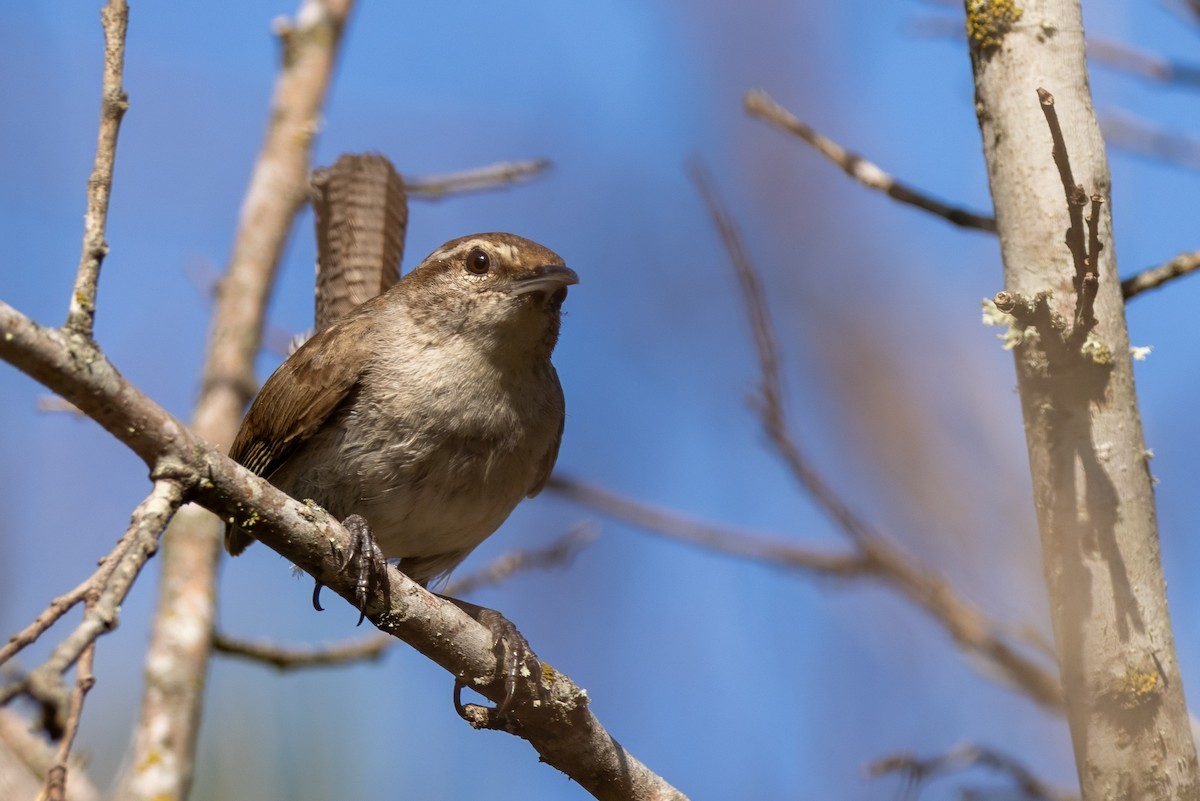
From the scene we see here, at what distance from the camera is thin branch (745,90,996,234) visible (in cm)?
294

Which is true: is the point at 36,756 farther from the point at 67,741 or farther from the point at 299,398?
the point at 67,741

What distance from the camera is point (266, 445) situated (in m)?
3.89

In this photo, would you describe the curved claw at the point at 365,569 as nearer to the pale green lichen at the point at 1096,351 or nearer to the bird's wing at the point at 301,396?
the bird's wing at the point at 301,396

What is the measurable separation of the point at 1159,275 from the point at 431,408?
6.59ft

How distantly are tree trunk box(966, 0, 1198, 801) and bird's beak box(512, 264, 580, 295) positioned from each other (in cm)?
150

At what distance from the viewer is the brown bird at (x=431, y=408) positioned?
3.66 meters

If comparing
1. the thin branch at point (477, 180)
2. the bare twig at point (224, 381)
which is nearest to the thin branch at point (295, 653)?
the bare twig at point (224, 381)

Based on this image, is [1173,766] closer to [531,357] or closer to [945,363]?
[531,357]

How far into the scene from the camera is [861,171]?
3.10m

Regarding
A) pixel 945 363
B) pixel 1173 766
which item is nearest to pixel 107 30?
pixel 1173 766

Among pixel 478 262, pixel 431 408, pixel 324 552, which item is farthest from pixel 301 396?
pixel 324 552

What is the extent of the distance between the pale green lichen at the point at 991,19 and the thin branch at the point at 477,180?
7.84 ft

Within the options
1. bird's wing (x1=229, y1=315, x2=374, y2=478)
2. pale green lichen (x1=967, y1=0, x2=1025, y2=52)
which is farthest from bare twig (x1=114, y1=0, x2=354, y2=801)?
pale green lichen (x1=967, y1=0, x2=1025, y2=52)

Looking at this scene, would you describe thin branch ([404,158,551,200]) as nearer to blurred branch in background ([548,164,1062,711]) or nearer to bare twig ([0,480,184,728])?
blurred branch in background ([548,164,1062,711])
